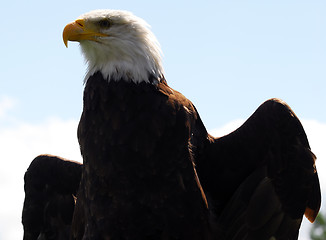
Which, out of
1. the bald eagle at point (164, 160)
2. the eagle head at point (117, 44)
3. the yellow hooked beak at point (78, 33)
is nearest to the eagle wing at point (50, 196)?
the bald eagle at point (164, 160)

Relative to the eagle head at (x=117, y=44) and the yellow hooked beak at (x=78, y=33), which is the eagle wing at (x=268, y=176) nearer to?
the eagle head at (x=117, y=44)

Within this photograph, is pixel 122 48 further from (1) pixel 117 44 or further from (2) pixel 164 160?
(2) pixel 164 160

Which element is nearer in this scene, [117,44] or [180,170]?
[180,170]

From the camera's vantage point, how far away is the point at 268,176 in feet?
20.1

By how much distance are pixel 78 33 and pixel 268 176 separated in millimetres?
2472

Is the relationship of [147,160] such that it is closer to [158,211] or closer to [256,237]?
[158,211]

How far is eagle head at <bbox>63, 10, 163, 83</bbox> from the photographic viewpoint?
6.04m

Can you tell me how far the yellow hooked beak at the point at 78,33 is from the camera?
243 inches

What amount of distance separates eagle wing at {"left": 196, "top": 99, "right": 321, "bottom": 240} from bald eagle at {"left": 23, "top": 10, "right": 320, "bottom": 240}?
0.03 ft

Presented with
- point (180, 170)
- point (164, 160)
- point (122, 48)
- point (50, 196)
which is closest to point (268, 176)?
point (180, 170)

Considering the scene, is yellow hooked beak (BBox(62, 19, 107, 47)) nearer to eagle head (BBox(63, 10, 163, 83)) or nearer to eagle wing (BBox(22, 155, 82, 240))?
eagle head (BBox(63, 10, 163, 83))

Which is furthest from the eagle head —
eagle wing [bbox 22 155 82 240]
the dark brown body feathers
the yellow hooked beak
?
eagle wing [bbox 22 155 82 240]

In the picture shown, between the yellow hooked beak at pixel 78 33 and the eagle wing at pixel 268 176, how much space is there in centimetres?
166

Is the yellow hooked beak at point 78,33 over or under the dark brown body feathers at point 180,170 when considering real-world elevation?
over
